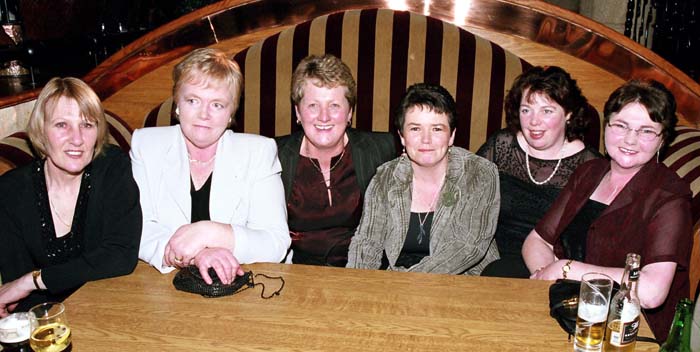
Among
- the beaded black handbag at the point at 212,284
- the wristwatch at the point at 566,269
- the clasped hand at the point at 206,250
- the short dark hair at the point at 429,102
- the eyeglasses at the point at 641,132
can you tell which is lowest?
the wristwatch at the point at 566,269

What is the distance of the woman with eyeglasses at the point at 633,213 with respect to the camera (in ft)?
5.53

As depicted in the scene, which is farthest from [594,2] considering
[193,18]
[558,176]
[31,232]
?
[31,232]

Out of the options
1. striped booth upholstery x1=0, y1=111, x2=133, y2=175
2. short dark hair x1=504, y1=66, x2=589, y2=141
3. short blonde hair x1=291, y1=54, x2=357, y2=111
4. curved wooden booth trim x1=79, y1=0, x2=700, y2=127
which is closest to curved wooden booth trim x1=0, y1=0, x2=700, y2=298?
curved wooden booth trim x1=79, y1=0, x2=700, y2=127

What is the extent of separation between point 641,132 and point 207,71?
1.41 meters

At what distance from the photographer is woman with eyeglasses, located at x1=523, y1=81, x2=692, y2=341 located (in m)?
1.68

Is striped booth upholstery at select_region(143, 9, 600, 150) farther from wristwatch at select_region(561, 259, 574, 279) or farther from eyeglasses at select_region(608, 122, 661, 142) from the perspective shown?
wristwatch at select_region(561, 259, 574, 279)

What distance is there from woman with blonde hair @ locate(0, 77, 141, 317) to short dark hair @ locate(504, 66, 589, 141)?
4.90 ft

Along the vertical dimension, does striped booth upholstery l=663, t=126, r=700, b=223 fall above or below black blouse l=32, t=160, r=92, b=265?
above

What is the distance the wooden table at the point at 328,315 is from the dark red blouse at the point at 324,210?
71 centimetres

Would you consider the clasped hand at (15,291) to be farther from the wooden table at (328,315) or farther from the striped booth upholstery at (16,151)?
the striped booth upholstery at (16,151)

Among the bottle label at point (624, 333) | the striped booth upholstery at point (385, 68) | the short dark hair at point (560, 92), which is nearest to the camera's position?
the bottle label at point (624, 333)

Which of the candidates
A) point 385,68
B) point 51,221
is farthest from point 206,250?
point 385,68

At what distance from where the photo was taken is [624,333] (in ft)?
3.96

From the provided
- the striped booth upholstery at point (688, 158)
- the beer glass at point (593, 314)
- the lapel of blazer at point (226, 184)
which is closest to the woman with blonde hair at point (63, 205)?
the lapel of blazer at point (226, 184)
